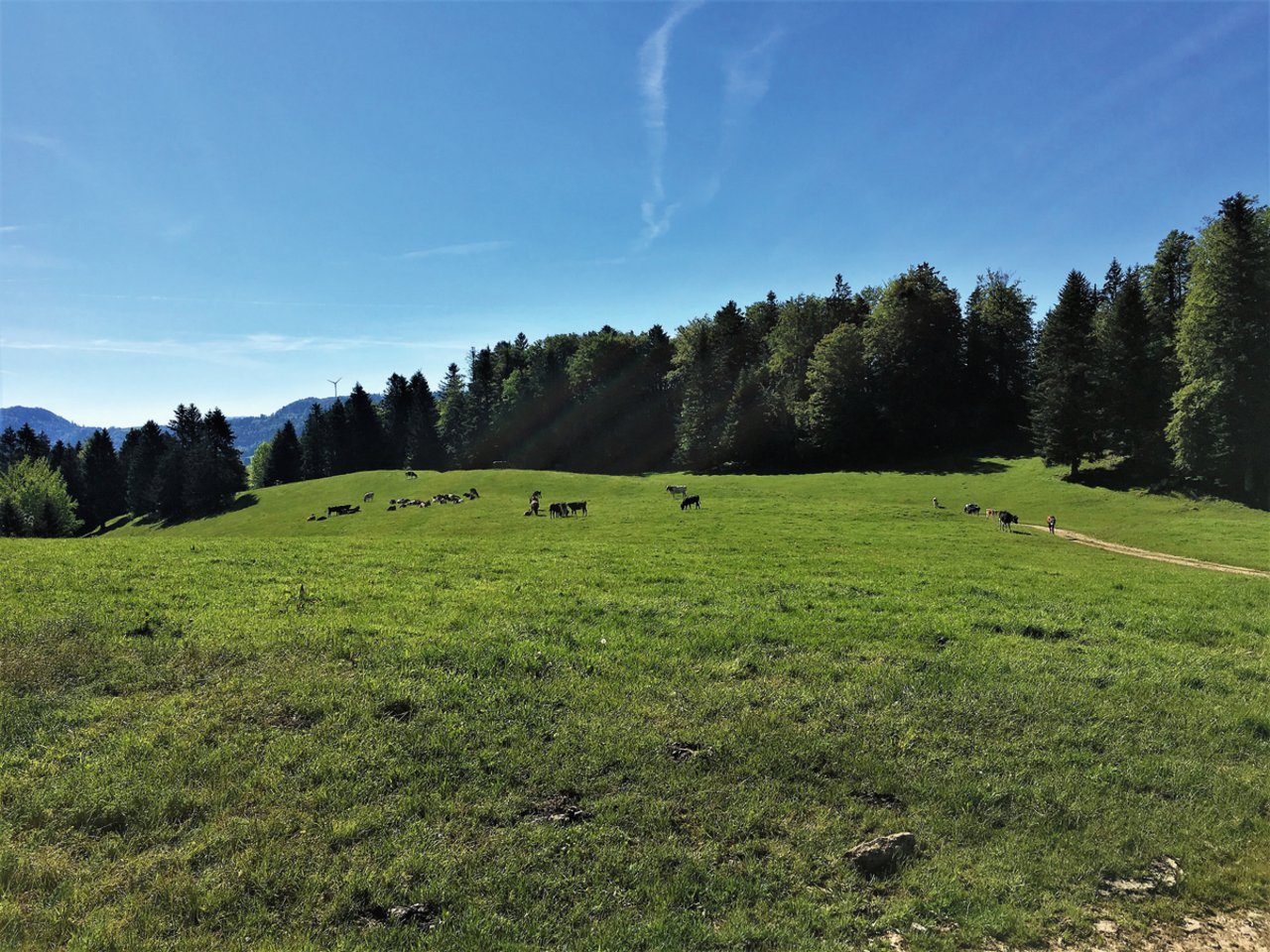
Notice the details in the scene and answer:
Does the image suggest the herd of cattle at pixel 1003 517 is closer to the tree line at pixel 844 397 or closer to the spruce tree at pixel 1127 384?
the tree line at pixel 844 397

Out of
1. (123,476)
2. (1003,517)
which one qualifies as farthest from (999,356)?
(123,476)

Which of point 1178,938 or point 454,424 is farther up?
point 454,424

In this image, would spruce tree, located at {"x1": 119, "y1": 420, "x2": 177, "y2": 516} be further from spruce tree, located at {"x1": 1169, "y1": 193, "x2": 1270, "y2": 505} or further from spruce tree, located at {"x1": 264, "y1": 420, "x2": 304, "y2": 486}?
spruce tree, located at {"x1": 1169, "y1": 193, "x2": 1270, "y2": 505}

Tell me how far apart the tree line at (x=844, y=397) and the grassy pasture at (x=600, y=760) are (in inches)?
1782

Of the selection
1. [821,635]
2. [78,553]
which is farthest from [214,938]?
[78,553]

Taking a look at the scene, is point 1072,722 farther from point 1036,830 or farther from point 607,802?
point 607,802

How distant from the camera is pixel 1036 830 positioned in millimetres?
6844

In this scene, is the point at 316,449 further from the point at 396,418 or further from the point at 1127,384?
the point at 1127,384

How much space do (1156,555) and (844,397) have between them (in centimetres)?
5016

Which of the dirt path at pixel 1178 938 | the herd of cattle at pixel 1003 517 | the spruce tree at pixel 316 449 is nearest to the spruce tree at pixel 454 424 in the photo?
the spruce tree at pixel 316 449

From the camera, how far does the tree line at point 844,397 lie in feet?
148

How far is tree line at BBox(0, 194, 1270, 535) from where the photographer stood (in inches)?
1777

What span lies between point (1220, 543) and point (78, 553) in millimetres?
49076

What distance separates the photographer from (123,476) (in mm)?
116250
